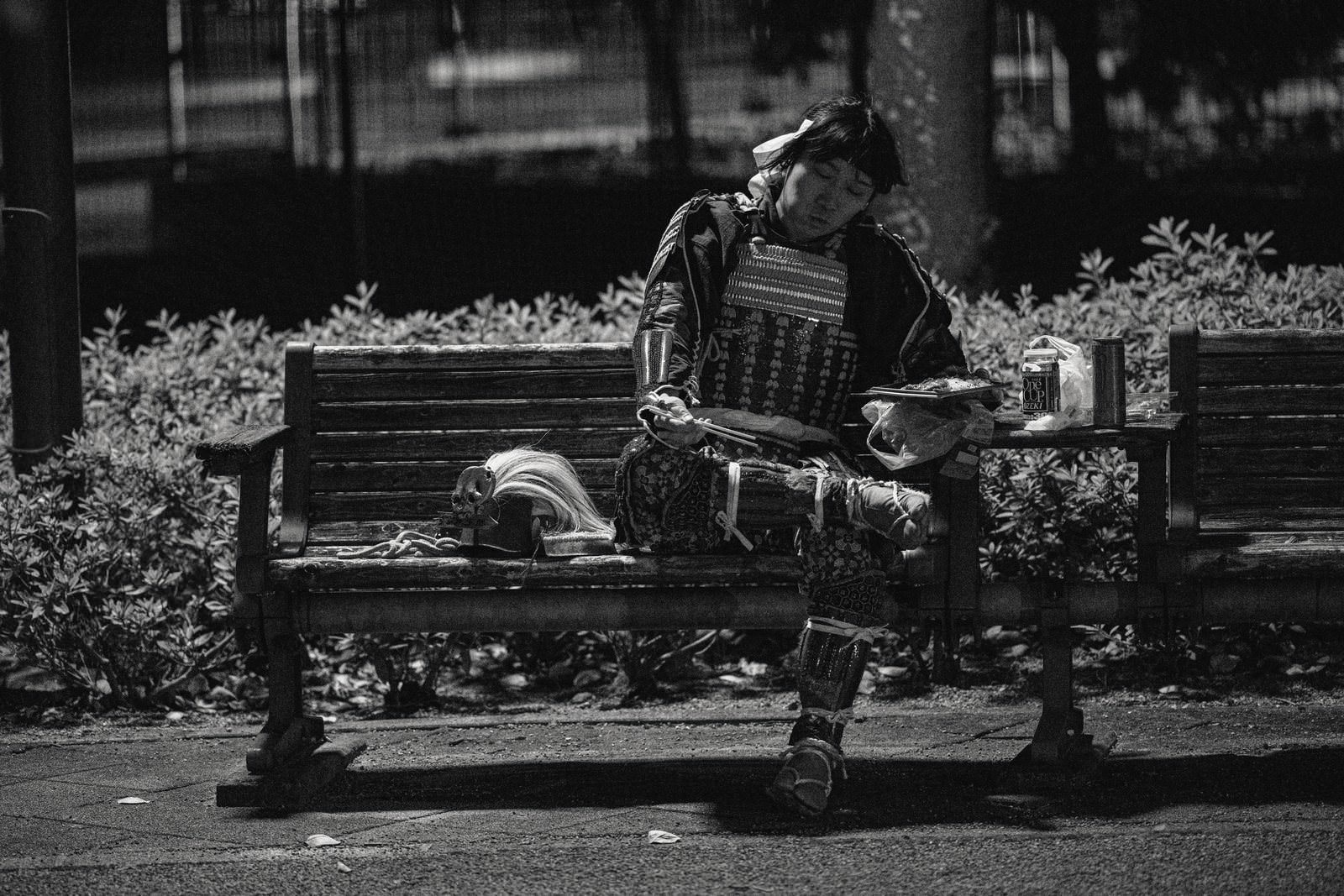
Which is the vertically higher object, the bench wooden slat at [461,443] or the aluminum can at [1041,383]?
Answer: the aluminum can at [1041,383]

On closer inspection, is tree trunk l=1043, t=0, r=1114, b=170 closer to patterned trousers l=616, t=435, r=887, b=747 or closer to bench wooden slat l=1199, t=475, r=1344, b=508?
bench wooden slat l=1199, t=475, r=1344, b=508

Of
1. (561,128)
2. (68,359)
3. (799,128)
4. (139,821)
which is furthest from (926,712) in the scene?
(561,128)

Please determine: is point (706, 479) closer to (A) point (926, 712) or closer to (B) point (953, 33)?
(A) point (926, 712)

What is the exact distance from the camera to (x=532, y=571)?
4.12 meters

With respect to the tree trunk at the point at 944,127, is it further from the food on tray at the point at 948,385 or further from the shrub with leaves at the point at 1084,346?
the food on tray at the point at 948,385

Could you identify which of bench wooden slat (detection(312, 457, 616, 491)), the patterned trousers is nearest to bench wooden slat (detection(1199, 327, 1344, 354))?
the patterned trousers

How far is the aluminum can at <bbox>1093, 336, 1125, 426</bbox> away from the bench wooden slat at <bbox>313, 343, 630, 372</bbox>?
1.21 meters

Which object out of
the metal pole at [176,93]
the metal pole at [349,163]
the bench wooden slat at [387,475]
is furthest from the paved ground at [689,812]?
the metal pole at [176,93]

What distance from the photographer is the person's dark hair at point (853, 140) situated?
13.6ft

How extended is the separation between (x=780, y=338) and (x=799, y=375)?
10 cm

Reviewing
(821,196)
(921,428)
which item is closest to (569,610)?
(921,428)

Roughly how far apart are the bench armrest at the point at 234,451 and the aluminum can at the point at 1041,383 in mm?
1798

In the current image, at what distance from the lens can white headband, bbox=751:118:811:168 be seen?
4.22 meters

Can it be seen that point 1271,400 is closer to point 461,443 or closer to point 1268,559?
point 1268,559
